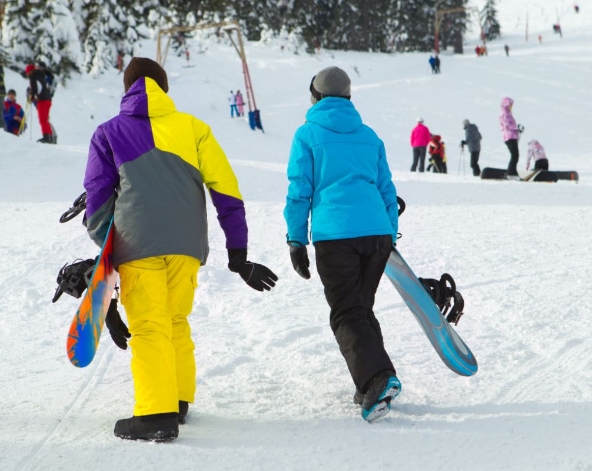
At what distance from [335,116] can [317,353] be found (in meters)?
1.58

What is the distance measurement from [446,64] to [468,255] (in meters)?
40.6

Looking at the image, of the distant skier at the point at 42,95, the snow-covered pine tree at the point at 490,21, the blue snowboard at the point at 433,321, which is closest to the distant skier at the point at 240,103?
the distant skier at the point at 42,95

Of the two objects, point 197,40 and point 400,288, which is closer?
point 400,288

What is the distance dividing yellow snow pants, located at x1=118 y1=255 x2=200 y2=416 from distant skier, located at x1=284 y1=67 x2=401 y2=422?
1.92ft

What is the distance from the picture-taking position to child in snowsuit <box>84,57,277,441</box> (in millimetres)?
3184

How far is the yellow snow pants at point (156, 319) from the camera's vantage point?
3.16 metres

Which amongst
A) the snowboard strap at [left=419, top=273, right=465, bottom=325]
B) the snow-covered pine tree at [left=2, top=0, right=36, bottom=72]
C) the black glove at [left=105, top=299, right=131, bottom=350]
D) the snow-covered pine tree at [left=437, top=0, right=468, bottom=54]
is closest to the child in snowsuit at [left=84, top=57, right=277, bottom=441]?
the black glove at [left=105, top=299, right=131, bottom=350]

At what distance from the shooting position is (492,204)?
32.8ft

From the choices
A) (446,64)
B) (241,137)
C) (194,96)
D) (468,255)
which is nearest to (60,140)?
(241,137)

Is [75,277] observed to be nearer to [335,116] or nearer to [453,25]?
[335,116]

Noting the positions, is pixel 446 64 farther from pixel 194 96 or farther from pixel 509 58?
pixel 194 96

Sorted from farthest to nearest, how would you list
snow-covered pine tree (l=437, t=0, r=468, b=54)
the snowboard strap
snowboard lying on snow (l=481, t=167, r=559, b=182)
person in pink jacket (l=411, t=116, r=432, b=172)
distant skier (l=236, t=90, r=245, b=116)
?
1. snow-covered pine tree (l=437, t=0, r=468, b=54)
2. distant skier (l=236, t=90, r=245, b=116)
3. person in pink jacket (l=411, t=116, r=432, b=172)
4. snowboard lying on snow (l=481, t=167, r=559, b=182)
5. the snowboard strap

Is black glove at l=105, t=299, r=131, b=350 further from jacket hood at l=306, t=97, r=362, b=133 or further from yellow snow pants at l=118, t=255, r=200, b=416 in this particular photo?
jacket hood at l=306, t=97, r=362, b=133

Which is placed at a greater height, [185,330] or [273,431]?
[185,330]
